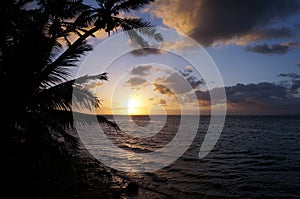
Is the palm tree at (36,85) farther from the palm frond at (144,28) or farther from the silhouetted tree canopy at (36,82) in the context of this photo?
the palm frond at (144,28)

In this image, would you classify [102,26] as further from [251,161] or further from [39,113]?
[251,161]

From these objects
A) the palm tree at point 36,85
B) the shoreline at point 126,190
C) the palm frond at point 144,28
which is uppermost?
the palm frond at point 144,28

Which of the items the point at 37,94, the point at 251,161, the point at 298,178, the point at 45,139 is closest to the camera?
the point at 45,139

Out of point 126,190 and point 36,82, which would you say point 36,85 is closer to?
point 36,82

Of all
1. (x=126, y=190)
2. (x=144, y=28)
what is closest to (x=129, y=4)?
(x=144, y=28)

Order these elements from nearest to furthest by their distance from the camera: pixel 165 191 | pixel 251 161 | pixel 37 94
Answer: pixel 37 94, pixel 165 191, pixel 251 161

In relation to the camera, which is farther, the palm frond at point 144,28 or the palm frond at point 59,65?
the palm frond at point 144,28

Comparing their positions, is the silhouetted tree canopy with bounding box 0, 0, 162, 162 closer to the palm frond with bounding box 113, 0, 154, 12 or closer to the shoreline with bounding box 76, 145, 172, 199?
the palm frond with bounding box 113, 0, 154, 12

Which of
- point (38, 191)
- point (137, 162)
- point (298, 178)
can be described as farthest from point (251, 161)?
point (38, 191)

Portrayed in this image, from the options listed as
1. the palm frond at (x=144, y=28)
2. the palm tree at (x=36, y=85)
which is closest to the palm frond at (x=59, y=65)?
the palm tree at (x=36, y=85)

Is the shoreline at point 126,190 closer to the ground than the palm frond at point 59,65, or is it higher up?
closer to the ground

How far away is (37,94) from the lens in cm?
612

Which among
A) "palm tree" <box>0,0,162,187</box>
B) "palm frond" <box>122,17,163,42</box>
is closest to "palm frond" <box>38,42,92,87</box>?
"palm tree" <box>0,0,162,187</box>

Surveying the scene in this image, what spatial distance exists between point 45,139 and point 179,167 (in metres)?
12.2
